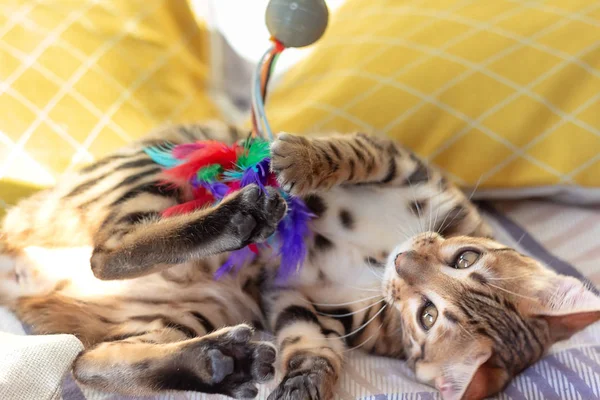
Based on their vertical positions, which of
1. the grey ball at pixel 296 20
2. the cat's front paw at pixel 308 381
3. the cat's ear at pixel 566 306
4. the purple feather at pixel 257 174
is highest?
the grey ball at pixel 296 20

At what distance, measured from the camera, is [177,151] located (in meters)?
1.19

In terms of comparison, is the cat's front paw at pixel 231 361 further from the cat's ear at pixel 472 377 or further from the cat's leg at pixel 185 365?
the cat's ear at pixel 472 377

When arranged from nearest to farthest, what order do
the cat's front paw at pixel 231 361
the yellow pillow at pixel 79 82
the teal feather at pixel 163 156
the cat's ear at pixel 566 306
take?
the cat's front paw at pixel 231 361
the cat's ear at pixel 566 306
the teal feather at pixel 163 156
the yellow pillow at pixel 79 82

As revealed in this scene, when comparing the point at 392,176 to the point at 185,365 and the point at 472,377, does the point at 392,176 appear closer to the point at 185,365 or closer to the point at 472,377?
the point at 472,377

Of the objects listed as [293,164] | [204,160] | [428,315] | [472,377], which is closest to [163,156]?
[204,160]

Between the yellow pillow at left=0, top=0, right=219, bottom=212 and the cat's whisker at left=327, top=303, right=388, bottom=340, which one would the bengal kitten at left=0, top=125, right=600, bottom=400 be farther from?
the yellow pillow at left=0, top=0, right=219, bottom=212

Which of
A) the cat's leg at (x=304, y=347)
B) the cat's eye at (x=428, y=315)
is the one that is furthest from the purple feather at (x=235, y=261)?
the cat's eye at (x=428, y=315)

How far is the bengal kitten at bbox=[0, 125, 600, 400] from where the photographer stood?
0.97 meters

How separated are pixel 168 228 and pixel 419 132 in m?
0.83

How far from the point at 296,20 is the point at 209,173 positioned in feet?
1.17

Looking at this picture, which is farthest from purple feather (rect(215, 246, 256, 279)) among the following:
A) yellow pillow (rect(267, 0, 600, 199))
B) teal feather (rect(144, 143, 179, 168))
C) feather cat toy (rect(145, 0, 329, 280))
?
yellow pillow (rect(267, 0, 600, 199))

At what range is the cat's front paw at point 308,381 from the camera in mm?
986

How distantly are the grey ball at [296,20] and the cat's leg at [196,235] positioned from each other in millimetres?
367

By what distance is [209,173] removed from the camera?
1.13m
